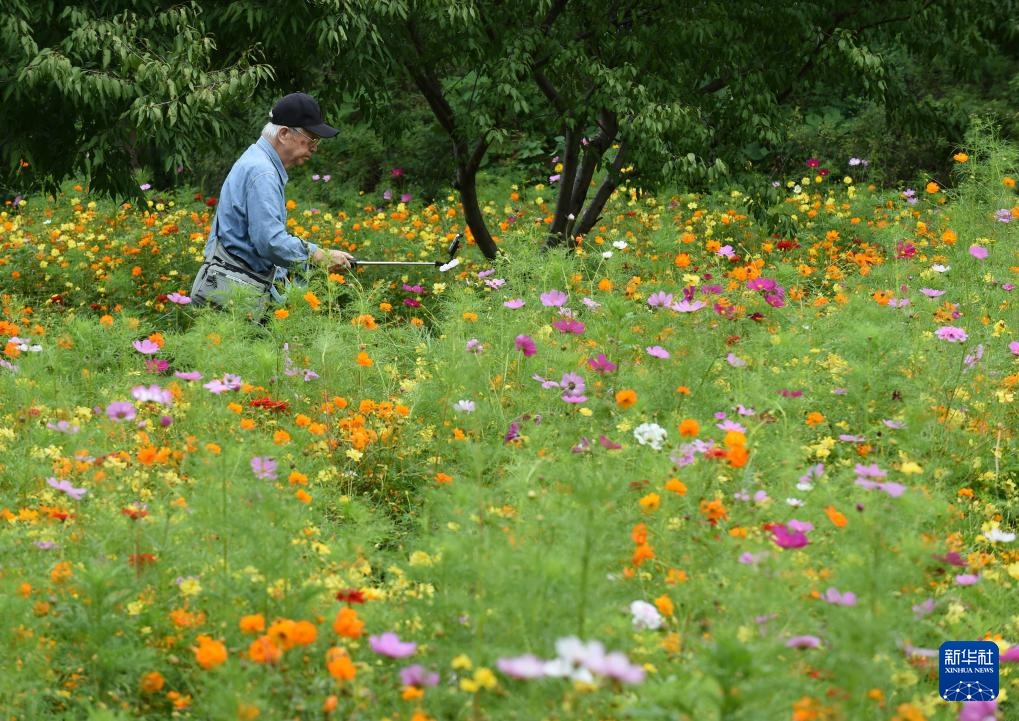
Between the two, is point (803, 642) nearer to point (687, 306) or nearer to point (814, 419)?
point (814, 419)

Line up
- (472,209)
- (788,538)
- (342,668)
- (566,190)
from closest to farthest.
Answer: (342,668) → (788,538) → (472,209) → (566,190)

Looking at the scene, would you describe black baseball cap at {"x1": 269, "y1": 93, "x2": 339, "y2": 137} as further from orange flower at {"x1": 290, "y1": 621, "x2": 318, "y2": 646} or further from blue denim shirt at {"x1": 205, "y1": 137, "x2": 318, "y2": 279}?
orange flower at {"x1": 290, "y1": 621, "x2": 318, "y2": 646}

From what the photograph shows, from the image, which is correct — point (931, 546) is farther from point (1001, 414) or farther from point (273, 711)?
point (1001, 414)

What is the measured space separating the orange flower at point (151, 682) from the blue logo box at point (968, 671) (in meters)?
1.79

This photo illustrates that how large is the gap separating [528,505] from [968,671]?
1.14 meters

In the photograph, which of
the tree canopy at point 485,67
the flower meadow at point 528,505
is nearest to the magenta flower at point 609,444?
the flower meadow at point 528,505

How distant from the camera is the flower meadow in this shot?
2.39 metres

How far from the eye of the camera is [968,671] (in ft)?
9.10

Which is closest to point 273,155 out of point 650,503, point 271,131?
point 271,131

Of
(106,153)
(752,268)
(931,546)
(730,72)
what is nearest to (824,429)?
(752,268)

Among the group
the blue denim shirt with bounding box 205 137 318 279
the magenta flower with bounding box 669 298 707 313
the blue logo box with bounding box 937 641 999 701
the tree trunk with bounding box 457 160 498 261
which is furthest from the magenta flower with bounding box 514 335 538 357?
the tree trunk with bounding box 457 160 498 261

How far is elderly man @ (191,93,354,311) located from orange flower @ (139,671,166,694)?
276cm

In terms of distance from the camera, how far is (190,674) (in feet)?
8.68

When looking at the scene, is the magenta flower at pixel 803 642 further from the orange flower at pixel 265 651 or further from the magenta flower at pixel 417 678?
the orange flower at pixel 265 651
